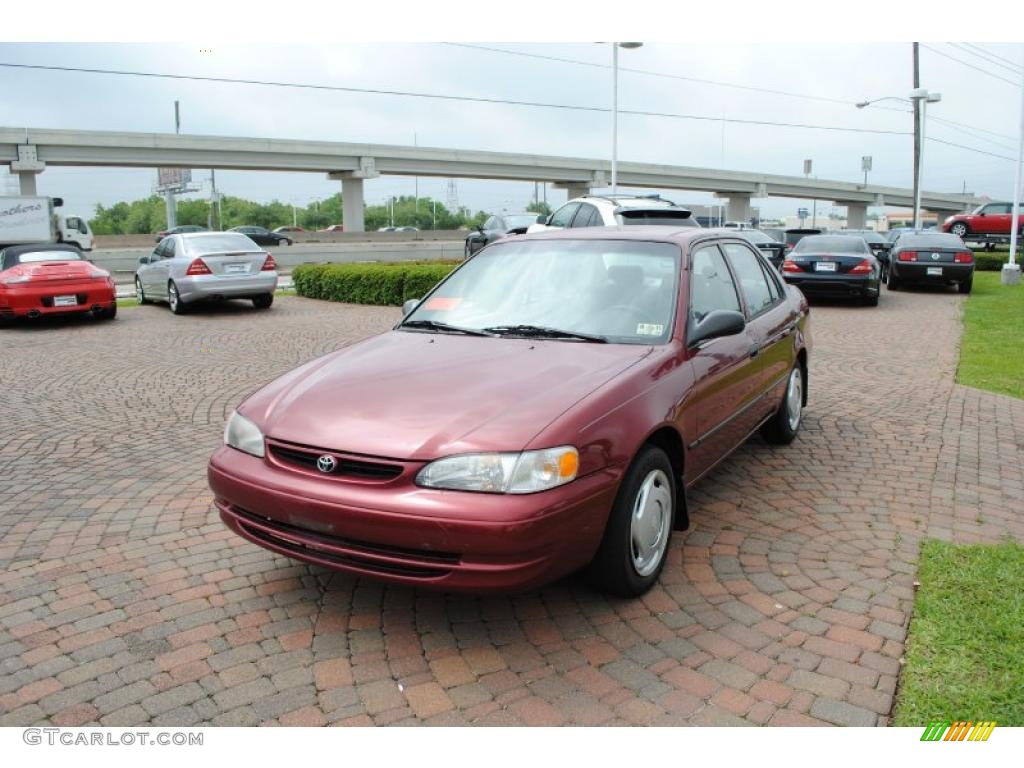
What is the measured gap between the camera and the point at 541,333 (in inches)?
169

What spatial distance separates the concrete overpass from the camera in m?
48.1

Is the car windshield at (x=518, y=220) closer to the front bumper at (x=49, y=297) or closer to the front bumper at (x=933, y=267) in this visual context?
the front bumper at (x=933, y=267)

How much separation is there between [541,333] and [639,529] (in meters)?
1.17

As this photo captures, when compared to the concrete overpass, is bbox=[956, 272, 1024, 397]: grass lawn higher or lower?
lower

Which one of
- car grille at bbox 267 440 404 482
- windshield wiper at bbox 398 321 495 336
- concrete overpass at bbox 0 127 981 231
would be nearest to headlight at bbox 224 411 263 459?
car grille at bbox 267 440 404 482

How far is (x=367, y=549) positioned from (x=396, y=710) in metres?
0.60

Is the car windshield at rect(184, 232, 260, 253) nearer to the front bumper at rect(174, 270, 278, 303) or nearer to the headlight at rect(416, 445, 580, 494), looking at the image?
the front bumper at rect(174, 270, 278, 303)

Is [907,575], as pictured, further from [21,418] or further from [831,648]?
[21,418]

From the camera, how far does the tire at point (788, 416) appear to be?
6059mm

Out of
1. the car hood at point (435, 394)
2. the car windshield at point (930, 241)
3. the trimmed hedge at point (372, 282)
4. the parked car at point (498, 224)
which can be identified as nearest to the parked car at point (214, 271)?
the trimmed hedge at point (372, 282)

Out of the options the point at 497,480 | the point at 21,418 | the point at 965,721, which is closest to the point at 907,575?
the point at 965,721

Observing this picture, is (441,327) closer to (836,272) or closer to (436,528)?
(436,528)

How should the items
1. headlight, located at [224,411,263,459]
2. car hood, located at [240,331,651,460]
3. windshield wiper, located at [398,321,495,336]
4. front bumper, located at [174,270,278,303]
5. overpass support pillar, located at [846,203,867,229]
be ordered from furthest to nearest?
overpass support pillar, located at [846,203,867,229] → front bumper, located at [174,270,278,303] → windshield wiper, located at [398,321,495,336] → headlight, located at [224,411,263,459] → car hood, located at [240,331,651,460]

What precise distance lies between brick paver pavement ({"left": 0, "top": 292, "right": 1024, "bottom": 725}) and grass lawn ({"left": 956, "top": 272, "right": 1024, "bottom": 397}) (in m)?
2.31
